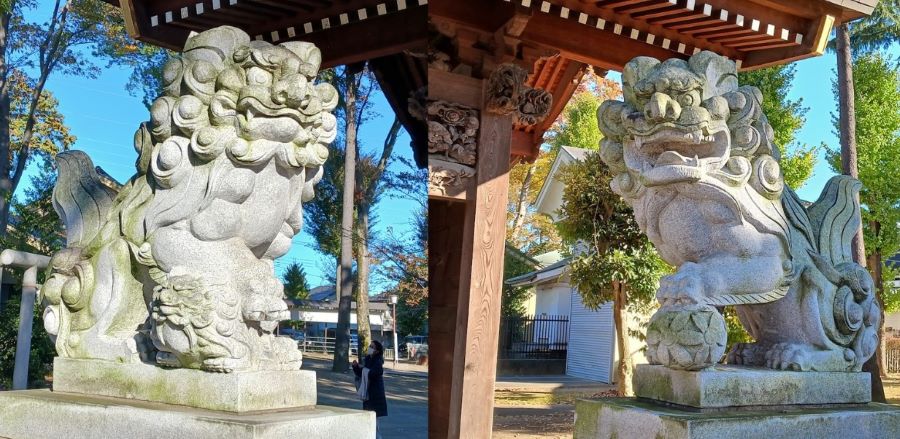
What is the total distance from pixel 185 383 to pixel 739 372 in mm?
2285

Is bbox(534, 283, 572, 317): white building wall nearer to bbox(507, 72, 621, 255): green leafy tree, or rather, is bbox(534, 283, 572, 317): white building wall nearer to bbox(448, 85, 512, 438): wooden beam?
bbox(507, 72, 621, 255): green leafy tree

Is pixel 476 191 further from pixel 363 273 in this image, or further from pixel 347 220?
pixel 363 273

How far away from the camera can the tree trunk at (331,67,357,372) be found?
14391 millimetres

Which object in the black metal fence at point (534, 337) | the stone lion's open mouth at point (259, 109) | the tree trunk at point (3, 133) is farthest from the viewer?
the black metal fence at point (534, 337)

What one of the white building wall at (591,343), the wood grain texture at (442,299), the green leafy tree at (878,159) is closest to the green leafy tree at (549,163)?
the white building wall at (591,343)

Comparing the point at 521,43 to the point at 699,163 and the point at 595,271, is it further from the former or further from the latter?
the point at 595,271

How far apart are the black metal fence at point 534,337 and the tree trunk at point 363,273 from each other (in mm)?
4773

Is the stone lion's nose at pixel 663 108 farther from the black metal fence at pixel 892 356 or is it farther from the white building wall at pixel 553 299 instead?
the black metal fence at pixel 892 356

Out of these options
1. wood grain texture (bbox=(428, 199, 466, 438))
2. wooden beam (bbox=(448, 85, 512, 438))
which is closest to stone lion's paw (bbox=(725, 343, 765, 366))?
wooden beam (bbox=(448, 85, 512, 438))

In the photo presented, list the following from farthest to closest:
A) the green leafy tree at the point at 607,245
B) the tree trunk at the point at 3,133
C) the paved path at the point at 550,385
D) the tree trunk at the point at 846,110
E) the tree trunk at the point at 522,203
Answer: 1. the tree trunk at the point at 522,203
2. the paved path at the point at 550,385
3. the tree trunk at the point at 846,110
4. the tree trunk at the point at 3,133
5. the green leafy tree at the point at 607,245

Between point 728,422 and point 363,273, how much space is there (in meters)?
13.5

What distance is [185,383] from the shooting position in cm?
316

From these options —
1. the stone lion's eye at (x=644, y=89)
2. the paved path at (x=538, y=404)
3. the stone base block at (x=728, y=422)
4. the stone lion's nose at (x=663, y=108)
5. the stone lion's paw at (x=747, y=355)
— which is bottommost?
the paved path at (x=538, y=404)

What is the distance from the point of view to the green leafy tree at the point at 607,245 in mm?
9961
